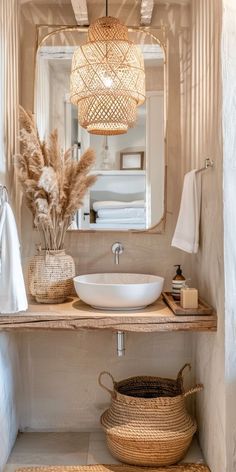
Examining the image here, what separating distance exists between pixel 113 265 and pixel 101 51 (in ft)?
3.61

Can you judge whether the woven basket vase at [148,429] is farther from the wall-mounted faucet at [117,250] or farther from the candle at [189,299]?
the wall-mounted faucet at [117,250]

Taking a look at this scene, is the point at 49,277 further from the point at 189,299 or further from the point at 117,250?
the point at 189,299

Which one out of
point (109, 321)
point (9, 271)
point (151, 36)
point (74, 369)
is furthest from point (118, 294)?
point (151, 36)

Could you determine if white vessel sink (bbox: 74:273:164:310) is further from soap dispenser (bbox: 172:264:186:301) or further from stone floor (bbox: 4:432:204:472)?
stone floor (bbox: 4:432:204:472)

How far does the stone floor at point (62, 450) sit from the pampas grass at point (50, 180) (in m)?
1.02

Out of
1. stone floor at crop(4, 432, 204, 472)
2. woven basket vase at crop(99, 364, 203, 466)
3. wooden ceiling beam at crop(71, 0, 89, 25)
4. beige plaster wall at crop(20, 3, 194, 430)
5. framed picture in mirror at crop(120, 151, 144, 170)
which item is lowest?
stone floor at crop(4, 432, 204, 472)

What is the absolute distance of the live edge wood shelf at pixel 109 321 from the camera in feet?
6.20

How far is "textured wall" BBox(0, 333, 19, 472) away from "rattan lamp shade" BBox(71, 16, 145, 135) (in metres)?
1.19

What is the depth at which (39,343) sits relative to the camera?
2.47 metres

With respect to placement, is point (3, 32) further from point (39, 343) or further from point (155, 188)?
point (39, 343)

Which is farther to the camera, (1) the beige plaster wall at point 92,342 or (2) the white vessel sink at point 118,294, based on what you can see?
(1) the beige plaster wall at point 92,342

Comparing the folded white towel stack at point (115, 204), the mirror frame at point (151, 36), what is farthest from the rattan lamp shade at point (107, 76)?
the folded white towel stack at point (115, 204)

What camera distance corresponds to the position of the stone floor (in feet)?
7.04

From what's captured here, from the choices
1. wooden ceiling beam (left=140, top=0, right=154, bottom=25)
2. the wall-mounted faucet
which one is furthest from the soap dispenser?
wooden ceiling beam (left=140, top=0, right=154, bottom=25)
